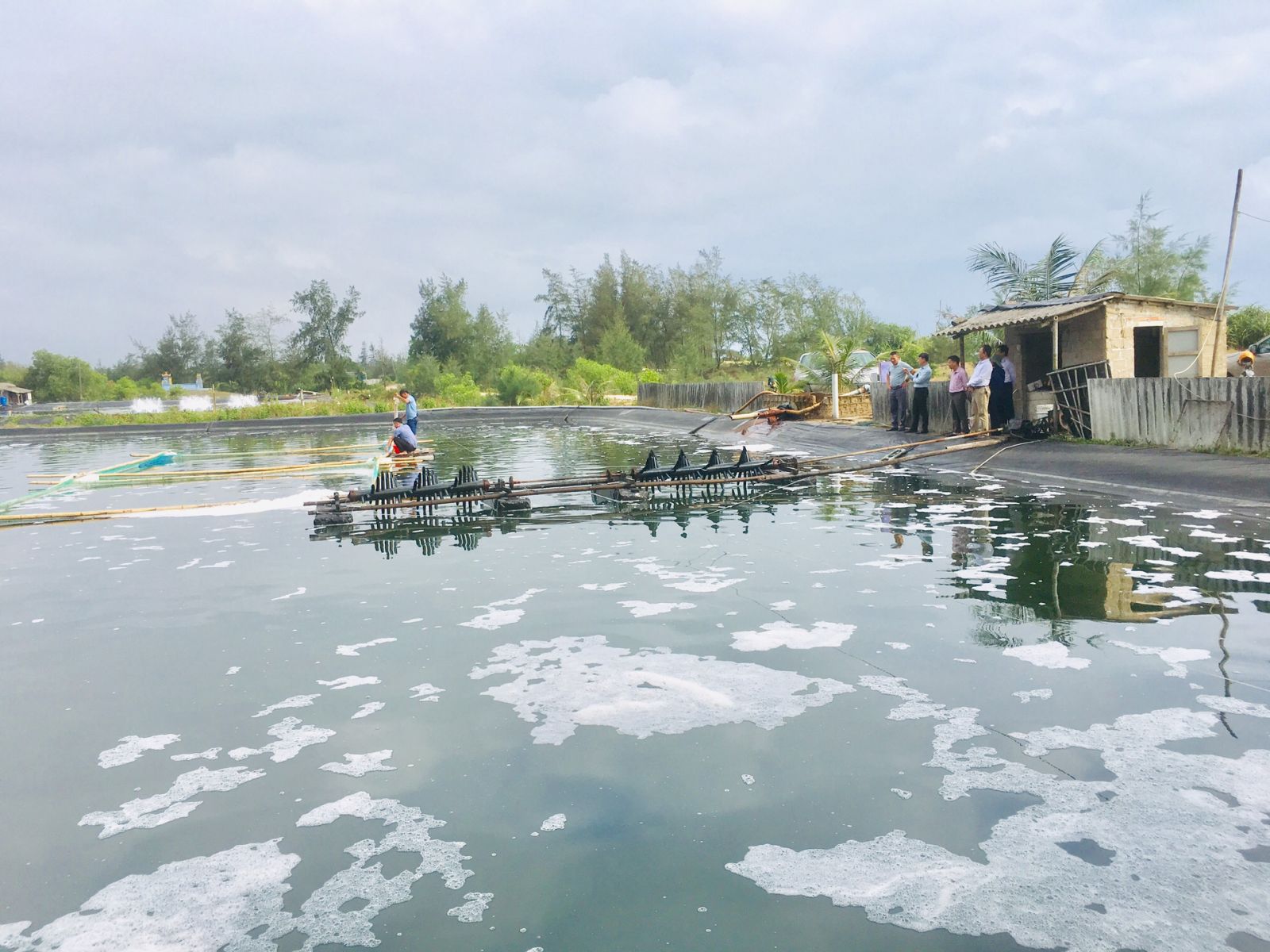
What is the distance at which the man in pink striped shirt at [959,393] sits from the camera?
17.4 metres

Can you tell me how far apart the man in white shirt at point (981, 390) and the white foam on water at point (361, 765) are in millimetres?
13791

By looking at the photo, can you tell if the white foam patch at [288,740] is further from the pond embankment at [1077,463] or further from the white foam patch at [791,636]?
the pond embankment at [1077,463]

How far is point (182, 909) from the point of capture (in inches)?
140

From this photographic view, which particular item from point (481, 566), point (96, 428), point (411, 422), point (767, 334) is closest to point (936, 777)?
point (481, 566)

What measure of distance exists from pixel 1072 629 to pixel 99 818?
5837mm

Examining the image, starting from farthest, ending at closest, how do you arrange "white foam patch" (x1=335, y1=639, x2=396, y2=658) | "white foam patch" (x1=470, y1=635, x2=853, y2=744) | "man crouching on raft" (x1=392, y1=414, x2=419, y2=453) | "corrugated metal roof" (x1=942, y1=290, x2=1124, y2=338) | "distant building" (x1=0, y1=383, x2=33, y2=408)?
"distant building" (x1=0, y1=383, x2=33, y2=408), "man crouching on raft" (x1=392, y1=414, x2=419, y2=453), "corrugated metal roof" (x1=942, y1=290, x2=1124, y2=338), "white foam patch" (x1=335, y1=639, x2=396, y2=658), "white foam patch" (x1=470, y1=635, x2=853, y2=744)

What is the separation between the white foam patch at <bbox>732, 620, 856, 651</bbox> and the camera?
634 cm

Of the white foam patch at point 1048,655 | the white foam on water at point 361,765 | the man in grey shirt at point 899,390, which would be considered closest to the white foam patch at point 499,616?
the white foam on water at point 361,765

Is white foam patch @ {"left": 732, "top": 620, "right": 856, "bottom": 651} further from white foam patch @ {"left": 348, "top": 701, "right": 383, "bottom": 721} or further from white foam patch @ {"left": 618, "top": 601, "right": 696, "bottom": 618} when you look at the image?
white foam patch @ {"left": 348, "top": 701, "right": 383, "bottom": 721}

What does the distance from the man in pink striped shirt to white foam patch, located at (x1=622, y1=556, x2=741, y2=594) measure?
10.2 m

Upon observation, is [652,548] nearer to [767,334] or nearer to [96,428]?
[96,428]

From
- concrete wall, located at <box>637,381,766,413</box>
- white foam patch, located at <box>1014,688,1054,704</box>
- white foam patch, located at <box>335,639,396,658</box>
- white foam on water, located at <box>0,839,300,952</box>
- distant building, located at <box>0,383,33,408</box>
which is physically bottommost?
white foam on water, located at <box>0,839,300,952</box>

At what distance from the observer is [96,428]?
4022 centimetres

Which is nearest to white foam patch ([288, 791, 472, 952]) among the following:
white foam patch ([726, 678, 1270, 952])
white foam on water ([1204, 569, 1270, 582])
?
white foam patch ([726, 678, 1270, 952])
